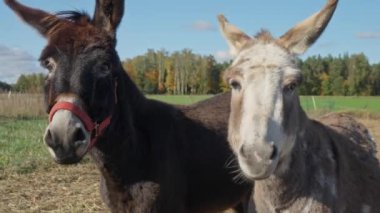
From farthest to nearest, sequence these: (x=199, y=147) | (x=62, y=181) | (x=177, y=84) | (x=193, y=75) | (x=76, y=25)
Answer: (x=177, y=84) < (x=193, y=75) < (x=62, y=181) < (x=199, y=147) < (x=76, y=25)

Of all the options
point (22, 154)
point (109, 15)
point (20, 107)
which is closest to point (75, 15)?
point (109, 15)

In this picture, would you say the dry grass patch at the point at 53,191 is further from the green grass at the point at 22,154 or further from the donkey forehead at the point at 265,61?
the donkey forehead at the point at 265,61

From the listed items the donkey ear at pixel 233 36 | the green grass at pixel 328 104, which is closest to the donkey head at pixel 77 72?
the donkey ear at pixel 233 36

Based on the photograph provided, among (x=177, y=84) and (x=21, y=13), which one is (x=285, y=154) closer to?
(x=21, y=13)

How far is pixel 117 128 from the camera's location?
165 inches

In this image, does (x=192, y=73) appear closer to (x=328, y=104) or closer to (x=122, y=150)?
(x=328, y=104)

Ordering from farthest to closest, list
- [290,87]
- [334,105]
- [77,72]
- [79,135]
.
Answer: [334,105] < [77,72] < [79,135] < [290,87]

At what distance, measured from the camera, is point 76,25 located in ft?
13.1

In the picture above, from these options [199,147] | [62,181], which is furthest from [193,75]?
[199,147]

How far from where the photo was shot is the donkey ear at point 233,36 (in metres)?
3.80

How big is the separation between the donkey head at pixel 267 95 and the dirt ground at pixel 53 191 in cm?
506

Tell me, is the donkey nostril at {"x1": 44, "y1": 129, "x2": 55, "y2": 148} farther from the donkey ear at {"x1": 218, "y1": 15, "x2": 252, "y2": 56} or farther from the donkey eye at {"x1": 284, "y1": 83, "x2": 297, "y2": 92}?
the donkey eye at {"x1": 284, "y1": 83, "x2": 297, "y2": 92}

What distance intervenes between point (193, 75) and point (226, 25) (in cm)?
6028

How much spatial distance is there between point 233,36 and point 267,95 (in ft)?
3.25
